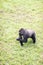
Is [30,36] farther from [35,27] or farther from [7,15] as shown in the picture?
[7,15]

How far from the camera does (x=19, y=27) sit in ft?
25.2

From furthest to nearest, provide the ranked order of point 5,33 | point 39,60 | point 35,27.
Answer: point 35,27
point 5,33
point 39,60

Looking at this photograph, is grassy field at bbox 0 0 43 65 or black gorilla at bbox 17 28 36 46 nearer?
grassy field at bbox 0 0 43 65

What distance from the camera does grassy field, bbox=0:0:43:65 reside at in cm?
598

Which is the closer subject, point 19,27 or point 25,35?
point 25,35

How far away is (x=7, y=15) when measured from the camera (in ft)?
28.5

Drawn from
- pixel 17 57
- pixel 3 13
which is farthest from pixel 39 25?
pixel 17 57

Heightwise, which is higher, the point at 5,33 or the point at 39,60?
the point at 5,33

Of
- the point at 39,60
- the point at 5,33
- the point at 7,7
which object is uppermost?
the point at 7,7

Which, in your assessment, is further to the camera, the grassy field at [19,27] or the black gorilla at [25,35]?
the black gorilla at [25,35]

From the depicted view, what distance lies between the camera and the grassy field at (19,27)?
5984mm

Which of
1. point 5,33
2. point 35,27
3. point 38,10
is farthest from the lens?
point 38,10

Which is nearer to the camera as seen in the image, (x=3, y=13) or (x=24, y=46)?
(x=24, y=46)

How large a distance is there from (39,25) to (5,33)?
1336 mm
